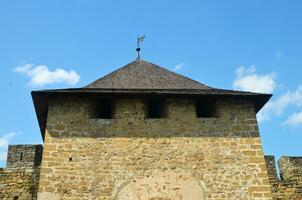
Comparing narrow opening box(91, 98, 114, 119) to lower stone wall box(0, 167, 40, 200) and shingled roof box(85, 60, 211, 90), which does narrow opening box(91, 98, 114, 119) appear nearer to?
shingled roof box(85, 60, 211, 90)

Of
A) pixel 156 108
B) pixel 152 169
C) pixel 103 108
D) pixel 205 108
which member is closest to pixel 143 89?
pixel 156 108

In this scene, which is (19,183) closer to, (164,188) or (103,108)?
(103,108)

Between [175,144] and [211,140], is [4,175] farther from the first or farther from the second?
[211,140]

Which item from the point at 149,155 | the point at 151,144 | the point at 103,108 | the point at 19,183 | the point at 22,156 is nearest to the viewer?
the point at 149,155

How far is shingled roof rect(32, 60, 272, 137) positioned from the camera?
8922 millimetres

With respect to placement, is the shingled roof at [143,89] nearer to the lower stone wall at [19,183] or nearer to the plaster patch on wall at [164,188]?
the lower stone wall at [19,183]

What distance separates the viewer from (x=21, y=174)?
368 inches

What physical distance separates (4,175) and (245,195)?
5569 mm

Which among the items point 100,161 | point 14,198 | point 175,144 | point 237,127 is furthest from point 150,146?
point 14,198

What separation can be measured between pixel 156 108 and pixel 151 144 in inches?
42.5

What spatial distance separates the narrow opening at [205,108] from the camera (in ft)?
30.4

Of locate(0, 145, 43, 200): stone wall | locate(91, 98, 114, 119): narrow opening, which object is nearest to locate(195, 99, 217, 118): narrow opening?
locate(91, 98, 114, 119): narrow opening

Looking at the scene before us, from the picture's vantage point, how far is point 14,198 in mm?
9156

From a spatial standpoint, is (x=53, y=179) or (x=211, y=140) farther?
(x=211, y=140)
